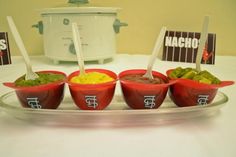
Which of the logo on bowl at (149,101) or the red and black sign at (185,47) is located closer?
the logo on bowl at (149,101)

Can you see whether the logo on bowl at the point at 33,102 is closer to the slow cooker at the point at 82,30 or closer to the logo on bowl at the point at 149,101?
the logo on bowl at the point at 149,101

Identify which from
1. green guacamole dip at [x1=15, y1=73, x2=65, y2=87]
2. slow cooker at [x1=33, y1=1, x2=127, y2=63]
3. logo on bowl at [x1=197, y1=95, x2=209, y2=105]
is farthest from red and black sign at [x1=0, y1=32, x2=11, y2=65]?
logo on bowl at [x1=197, y1=95, x2=209, y2=105]

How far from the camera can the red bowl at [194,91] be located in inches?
14.1

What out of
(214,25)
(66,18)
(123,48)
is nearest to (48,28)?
(66,18)

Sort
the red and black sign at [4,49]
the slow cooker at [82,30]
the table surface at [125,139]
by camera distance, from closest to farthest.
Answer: the table surface at [125,139], the slow cooker at [82,30], the red and black sign at [4,49]

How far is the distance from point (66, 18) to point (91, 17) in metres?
0.07

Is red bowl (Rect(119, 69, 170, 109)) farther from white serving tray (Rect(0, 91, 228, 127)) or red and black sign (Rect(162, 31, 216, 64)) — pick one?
red and black sign (Rect(162, 31, 216, 64))

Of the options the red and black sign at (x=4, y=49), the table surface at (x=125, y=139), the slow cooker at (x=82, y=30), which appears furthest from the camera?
the red and black sign at (x=4, y=49)

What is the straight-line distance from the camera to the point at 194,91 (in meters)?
0.37

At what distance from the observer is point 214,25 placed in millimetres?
939

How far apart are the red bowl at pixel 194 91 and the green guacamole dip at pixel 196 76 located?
0.01 metres

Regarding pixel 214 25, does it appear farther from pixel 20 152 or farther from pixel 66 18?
pixel 20 152

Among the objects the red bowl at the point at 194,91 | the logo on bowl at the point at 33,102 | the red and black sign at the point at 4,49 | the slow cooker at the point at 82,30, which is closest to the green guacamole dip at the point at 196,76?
the red bowl at the point at 194,91

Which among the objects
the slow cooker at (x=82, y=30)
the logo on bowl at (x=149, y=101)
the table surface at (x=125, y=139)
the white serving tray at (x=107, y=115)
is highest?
the slow cooker at (x=82, y=30)
